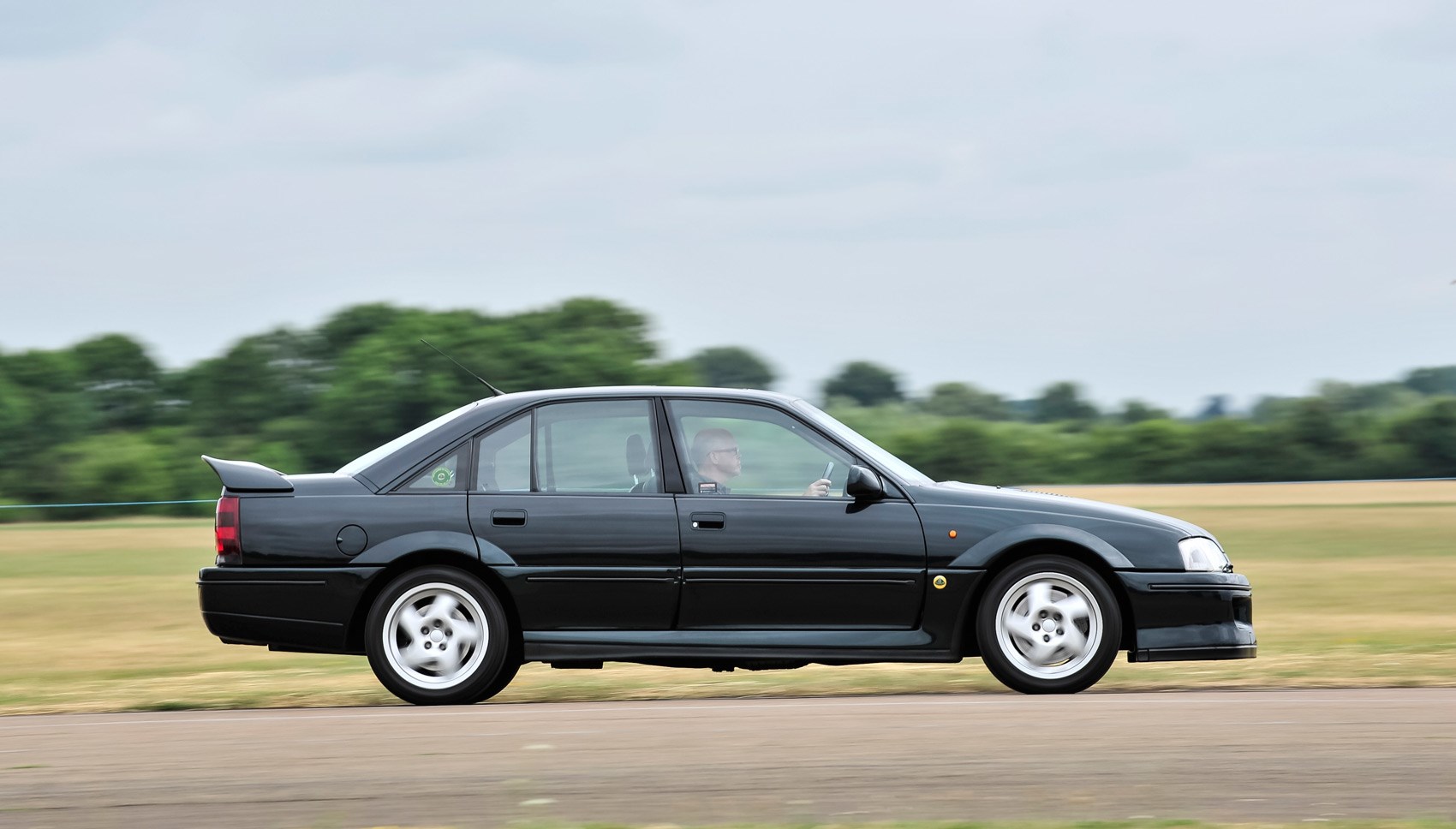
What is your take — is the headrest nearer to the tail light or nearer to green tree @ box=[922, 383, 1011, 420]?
the tail light

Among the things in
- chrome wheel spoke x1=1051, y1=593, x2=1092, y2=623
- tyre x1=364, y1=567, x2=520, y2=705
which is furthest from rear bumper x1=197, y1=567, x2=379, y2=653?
chrome wheel spoke x1=1051, y1=593, x2=1092, y2=623

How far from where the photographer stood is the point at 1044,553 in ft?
26.1

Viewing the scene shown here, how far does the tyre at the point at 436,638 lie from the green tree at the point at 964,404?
2091 inches

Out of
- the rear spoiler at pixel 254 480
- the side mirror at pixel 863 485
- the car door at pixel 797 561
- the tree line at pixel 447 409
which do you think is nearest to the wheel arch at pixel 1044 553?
the car door at pixel 797 561

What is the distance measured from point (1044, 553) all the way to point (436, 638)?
113 inches

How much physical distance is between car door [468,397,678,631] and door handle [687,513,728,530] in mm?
97

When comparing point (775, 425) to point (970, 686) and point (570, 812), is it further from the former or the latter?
point (570, 812)

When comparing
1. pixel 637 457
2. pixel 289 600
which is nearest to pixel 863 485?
pixel 637 457

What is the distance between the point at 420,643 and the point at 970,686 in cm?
268

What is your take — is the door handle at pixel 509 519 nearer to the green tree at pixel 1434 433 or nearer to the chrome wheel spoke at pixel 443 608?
the chrome wheel spoke at pixel 443 608

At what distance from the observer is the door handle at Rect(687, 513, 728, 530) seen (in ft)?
25.8

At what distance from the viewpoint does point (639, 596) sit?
786cm

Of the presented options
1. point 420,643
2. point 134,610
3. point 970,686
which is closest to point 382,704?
point 420,643

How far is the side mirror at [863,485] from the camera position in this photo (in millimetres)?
7811
